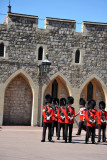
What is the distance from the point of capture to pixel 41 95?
17.2 m

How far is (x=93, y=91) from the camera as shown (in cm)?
1841

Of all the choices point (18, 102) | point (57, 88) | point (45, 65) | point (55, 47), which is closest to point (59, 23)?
point (55, 47)

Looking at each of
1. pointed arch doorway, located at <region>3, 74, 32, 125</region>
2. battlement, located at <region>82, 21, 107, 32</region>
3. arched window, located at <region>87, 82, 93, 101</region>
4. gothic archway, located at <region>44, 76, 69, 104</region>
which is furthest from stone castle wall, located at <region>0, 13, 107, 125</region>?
arched window, located at <region>87, 82, 93, 101</region>

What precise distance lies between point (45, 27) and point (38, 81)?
9.08 ft

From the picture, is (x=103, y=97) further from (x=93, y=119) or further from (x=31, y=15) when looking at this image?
(x=93, y=119)

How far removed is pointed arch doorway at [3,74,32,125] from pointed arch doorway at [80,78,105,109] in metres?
2.95

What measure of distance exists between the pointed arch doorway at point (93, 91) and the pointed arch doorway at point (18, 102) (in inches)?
116

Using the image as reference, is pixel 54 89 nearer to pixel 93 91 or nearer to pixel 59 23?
pixel 93 91

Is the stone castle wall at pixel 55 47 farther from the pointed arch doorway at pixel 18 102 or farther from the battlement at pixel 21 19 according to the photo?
the pointed arch doorway at pixel 18 102

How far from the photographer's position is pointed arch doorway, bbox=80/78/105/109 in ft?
59.9

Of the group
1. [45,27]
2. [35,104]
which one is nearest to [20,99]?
[35,104]

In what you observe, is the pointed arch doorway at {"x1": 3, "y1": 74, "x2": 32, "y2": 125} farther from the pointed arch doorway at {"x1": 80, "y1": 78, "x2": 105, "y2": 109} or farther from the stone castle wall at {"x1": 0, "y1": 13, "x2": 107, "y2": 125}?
the pointed arch doorway at {"x1": 80, "y1": 78, "x2": 105, "y2": 109}

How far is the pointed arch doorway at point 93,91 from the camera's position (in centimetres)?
1827

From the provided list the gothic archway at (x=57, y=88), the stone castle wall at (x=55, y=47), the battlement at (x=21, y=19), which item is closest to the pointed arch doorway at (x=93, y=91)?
the stone castle wall at (x=55, y=47)
